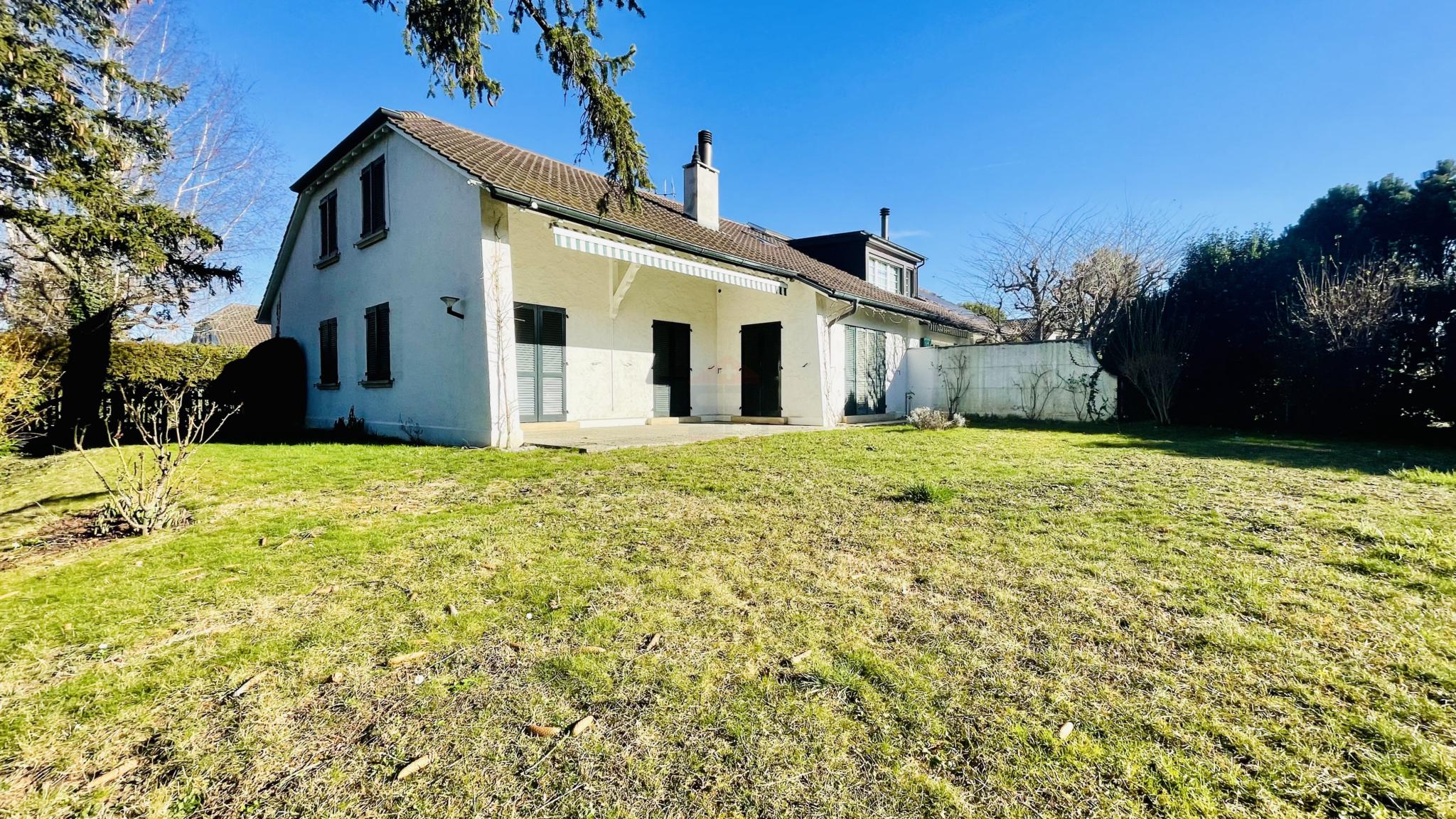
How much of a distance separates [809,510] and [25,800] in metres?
4.47

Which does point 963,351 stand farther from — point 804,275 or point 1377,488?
point 1377,488

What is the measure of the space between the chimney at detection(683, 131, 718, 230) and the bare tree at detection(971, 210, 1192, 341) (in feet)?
37.7

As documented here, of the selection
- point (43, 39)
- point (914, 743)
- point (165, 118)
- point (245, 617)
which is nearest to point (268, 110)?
point (165, 118)

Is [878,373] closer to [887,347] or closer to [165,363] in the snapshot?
[887,347]

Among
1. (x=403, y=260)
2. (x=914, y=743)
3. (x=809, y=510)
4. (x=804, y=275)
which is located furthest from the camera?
(x=804, y=275)

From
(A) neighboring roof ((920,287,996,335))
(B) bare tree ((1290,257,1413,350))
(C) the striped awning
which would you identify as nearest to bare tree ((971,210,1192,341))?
(A) neighboring roof ((920,287,996,335))

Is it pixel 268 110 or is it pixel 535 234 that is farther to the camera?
pixel 268 110

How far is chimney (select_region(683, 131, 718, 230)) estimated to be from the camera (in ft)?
52.2

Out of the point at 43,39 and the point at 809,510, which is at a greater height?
the point at 43,39

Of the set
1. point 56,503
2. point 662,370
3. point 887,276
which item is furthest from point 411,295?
point 887,276

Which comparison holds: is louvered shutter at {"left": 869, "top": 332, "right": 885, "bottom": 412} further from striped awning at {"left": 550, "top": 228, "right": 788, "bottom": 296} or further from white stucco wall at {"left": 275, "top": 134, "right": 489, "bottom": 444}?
white stucco wall at {"left": 275, "top": 134, "right": 489, "bottom": 444}

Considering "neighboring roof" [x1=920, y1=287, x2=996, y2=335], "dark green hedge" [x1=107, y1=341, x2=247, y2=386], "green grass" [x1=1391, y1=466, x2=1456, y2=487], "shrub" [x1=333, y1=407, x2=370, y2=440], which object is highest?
"neighboring roof" [x1=920, y1=287, x2=996, y2=335]

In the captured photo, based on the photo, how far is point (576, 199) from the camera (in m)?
11.1

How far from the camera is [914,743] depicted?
1.87 meters
